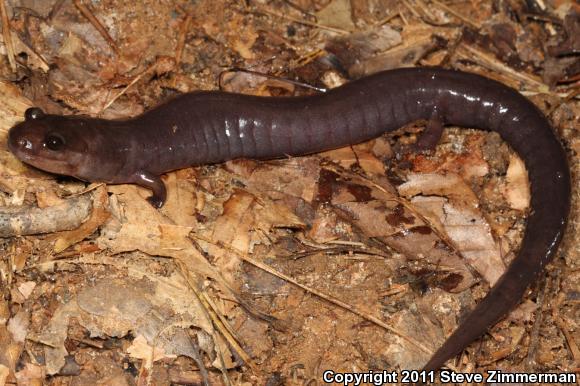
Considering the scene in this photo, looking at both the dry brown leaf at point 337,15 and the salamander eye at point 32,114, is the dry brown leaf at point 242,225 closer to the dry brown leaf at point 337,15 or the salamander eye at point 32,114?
the salamander eye at point 32,114

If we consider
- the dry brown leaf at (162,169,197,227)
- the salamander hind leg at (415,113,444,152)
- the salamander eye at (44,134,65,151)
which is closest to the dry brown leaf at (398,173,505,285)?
the salamander hind leg at (415,113,444,152)

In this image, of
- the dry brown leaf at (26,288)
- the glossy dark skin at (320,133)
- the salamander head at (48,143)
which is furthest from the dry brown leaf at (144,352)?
the salamander head at (48,143)

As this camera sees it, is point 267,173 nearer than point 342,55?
Yes

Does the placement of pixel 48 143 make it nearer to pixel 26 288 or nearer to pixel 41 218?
pixel 41 218

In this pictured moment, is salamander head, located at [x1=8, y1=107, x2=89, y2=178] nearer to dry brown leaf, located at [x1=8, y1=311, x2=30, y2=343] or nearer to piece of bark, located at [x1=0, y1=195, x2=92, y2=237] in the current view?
piece of bark, located at [x1=0, y1=195, x2=92, y2=237]

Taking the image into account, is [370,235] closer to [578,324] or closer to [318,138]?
[318,138]

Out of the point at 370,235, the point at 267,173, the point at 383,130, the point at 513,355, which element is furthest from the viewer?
the point at 383,130

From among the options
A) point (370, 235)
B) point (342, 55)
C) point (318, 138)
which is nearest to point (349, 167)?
point (318, 138)

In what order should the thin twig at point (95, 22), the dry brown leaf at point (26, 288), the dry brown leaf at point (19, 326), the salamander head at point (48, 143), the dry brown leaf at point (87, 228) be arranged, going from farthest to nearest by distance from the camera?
the thin twig at point (95, 22), the salamander head at point (48, 143), the dry brown leaf at point (87, 228), the dry brown leaf at point (26, 288), the dry brown leaf at point (19, 326)
